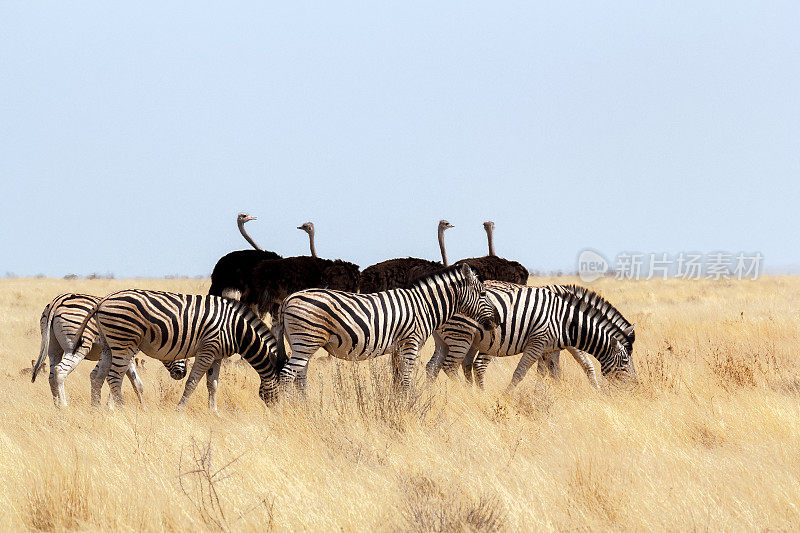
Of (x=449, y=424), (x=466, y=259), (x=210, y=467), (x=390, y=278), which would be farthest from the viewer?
(x=466, y=259)

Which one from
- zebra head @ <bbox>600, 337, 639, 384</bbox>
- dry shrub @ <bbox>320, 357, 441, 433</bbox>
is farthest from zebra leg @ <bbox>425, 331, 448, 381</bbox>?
dry shrub @ <bbox>320, 357, 441, 433</bbox>

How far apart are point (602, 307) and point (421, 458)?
4.61 m

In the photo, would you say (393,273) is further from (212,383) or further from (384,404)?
(384,404)

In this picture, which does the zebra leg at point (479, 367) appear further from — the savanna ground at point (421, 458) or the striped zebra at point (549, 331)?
the savanna ground at point (421, 458)

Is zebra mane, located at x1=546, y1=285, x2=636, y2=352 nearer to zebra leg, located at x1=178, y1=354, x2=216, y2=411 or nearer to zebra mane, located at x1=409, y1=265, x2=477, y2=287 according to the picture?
zebra mane, located at x1=409, y1=265, x2=477, y2=287

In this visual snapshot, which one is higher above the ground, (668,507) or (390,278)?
(390,278)

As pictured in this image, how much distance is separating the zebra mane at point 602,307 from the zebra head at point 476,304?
980mm

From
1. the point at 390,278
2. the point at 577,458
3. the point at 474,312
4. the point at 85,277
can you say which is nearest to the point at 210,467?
the point at 577,458

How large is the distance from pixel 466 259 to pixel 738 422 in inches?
314

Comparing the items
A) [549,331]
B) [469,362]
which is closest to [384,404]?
[549,331]

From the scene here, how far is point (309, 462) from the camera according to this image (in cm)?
671

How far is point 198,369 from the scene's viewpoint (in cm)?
913

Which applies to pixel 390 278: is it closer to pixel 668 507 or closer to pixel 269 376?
pixel 269 376

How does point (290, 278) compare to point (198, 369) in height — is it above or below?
above
